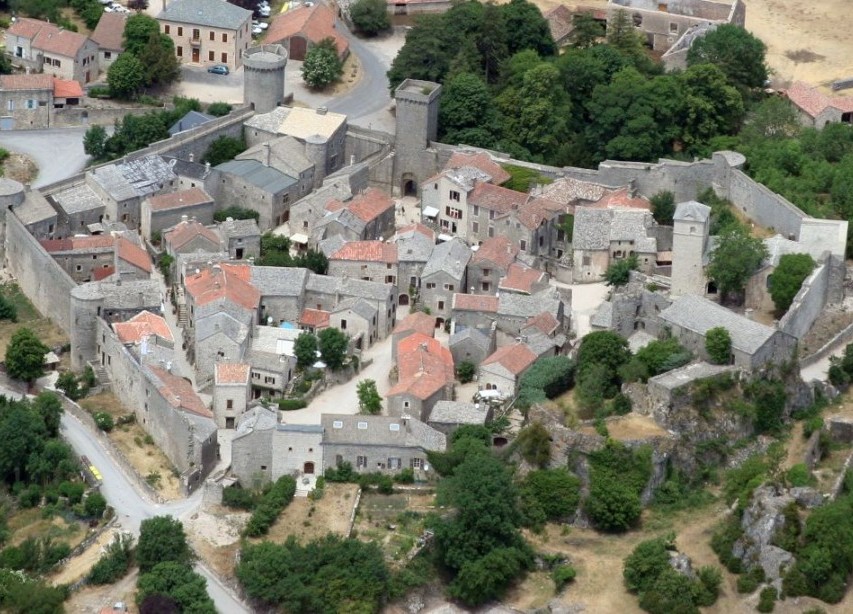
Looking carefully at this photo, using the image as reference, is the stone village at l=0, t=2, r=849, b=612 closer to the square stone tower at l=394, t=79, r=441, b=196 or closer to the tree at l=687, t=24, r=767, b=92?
the square stone tower at l=394, t=79, r=441, b=196

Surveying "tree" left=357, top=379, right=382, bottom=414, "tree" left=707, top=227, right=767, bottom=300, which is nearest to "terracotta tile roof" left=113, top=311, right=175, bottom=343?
"tree" left=357, top=379, right=382, bottom=414

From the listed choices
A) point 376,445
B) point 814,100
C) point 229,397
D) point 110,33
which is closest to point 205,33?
point 110,33

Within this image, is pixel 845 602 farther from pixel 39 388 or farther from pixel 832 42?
pixel 832 42

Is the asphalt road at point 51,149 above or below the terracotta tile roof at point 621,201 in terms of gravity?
below

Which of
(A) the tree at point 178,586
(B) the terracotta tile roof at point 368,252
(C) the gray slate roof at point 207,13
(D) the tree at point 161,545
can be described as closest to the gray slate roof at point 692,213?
(B) the terracotta tile roof at point 368,252

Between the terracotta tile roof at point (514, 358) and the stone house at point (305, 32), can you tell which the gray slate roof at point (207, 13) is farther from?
the terracotta tile roof at point (514, 358)
